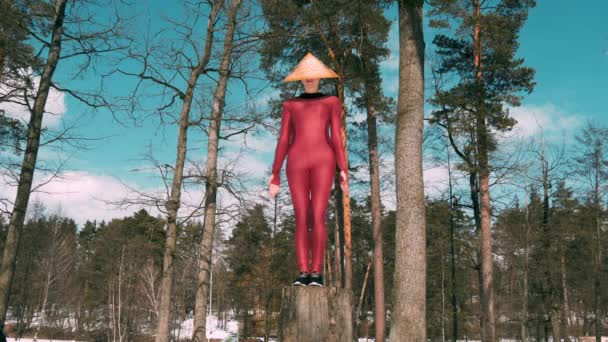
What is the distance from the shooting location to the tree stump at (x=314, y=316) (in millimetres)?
3783

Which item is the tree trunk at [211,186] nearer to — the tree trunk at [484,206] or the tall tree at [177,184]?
the tall tree at [177,184]

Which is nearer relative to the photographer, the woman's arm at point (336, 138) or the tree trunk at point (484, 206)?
the woman's arm at point (336, 138)

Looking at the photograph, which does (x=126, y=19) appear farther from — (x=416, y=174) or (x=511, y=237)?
(x=511, y=237)

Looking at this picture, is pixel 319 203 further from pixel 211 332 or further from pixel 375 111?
pixel 211 332

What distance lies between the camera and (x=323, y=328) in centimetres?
379

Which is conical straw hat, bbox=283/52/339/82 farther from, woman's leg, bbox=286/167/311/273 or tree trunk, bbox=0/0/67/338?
tree trunk, bbox=0/0/67/338

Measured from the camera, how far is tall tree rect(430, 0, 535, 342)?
16750 mm

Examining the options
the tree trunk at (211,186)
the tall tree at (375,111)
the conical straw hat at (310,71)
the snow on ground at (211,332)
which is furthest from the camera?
the snow on ground at (211,332)

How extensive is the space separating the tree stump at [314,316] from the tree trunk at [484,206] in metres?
13.6

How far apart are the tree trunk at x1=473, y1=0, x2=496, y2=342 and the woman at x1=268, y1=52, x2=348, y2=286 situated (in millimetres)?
13359

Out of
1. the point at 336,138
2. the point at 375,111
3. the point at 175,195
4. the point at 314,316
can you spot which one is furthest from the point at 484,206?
the point at 314,316

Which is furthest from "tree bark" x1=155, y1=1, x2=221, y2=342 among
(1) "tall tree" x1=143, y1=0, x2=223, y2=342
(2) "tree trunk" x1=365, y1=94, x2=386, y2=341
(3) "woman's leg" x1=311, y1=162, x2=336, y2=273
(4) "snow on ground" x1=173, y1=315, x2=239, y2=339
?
(4) "snow on ground" x1=173, y1=315, x2=239, y2=339

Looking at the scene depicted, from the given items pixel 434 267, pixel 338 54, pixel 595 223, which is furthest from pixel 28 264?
pixel 595 223

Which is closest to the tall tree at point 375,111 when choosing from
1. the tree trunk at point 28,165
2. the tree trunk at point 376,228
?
the tree trunk at point 376,228
